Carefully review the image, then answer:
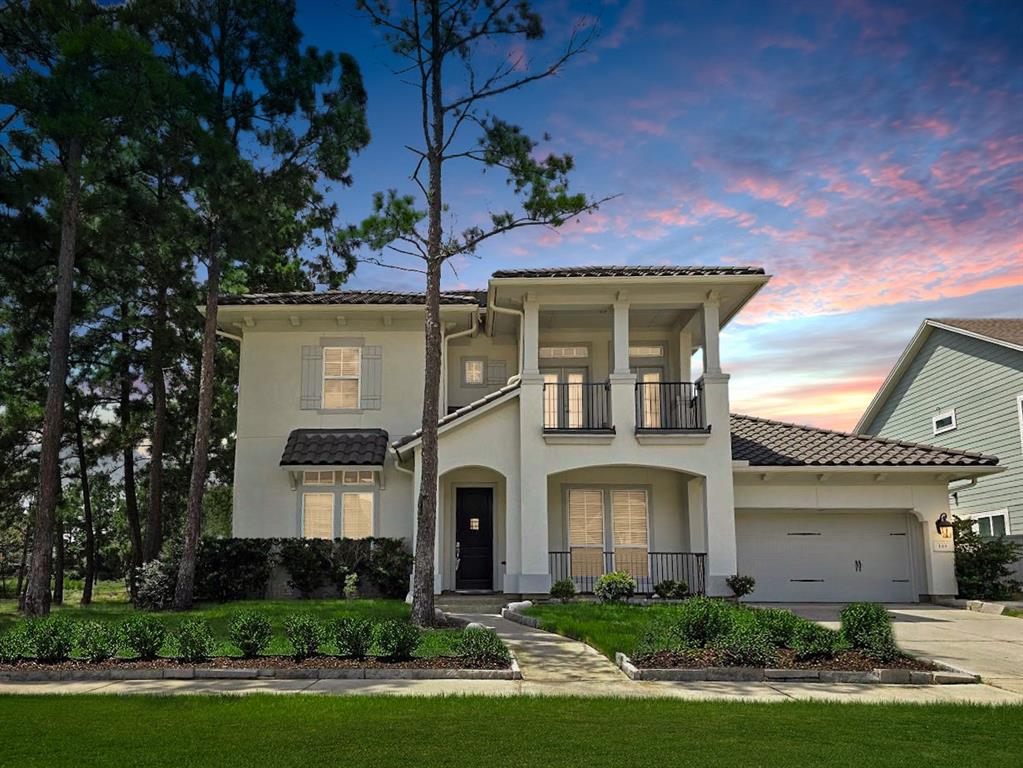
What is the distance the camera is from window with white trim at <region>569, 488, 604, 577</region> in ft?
60.5

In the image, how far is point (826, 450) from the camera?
738 inches

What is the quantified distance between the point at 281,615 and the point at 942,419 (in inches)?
806

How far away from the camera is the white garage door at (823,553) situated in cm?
1870

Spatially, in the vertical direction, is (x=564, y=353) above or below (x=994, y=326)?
below

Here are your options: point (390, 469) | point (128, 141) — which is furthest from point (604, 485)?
point (128, 141)

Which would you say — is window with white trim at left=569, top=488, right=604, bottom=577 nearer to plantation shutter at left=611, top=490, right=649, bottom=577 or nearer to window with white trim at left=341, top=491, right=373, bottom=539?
plantation shutter at left=611, top=490, right=649, bottom=577

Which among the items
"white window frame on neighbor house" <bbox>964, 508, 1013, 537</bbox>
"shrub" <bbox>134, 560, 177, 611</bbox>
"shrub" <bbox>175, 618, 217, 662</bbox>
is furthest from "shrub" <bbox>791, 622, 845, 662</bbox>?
"white window frame on neighbor house" <bbox>964, 508, 1013, 537</bbox>

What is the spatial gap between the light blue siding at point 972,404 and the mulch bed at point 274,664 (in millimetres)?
18396

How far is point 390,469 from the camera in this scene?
1958 cm

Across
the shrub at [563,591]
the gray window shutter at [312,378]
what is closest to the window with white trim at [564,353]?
the gray window shutter at [312,378]

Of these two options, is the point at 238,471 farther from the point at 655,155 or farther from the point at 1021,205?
the point at 1021,205

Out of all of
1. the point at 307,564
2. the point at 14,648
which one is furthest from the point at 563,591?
the point at 14,648

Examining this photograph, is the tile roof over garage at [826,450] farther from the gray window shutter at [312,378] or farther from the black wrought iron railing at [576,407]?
the gray window shutter at [312,378]

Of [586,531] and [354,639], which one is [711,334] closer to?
[586,531]
